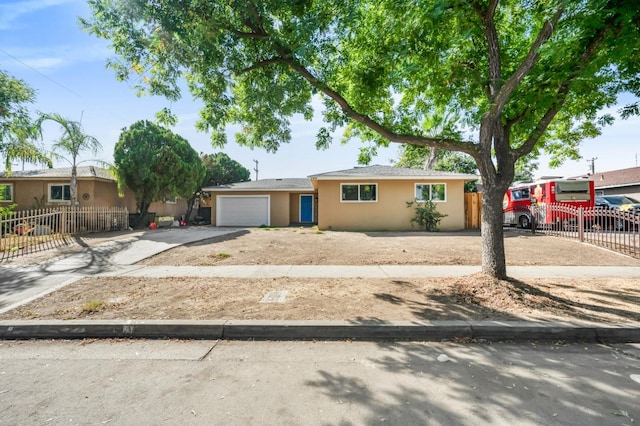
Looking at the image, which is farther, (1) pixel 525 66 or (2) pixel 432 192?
(2) pixel 432 192

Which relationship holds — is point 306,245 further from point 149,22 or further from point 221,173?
point 221,173

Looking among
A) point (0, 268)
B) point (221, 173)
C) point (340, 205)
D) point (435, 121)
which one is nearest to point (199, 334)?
point (435, 121)

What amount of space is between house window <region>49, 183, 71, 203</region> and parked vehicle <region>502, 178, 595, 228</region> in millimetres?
25381

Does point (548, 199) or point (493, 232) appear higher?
point (548, 199)

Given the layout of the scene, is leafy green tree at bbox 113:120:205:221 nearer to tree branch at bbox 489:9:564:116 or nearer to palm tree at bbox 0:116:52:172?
palm tree at bbox 0:116:52:172

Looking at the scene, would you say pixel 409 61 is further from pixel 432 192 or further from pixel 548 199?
pixel 548 199

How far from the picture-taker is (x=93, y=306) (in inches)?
176

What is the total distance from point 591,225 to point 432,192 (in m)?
6.55

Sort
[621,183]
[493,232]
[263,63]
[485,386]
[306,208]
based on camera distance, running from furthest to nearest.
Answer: [621,183]
[306,208]
[263,63]
[493,232]
[485,386]

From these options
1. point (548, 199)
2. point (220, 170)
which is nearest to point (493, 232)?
point (548, 199)

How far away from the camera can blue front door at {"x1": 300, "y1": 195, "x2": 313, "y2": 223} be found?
21.5 m

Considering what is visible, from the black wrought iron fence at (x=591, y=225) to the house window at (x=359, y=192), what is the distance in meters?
Result: 7.50

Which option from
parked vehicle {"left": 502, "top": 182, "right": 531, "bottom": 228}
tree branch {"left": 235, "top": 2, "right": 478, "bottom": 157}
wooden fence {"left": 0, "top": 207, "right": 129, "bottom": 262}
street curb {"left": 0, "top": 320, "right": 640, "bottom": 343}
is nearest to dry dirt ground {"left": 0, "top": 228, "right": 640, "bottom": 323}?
street curb {"left": 0, "top": 320, "right": 640, "bottom": 343}

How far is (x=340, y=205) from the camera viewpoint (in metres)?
15.8
